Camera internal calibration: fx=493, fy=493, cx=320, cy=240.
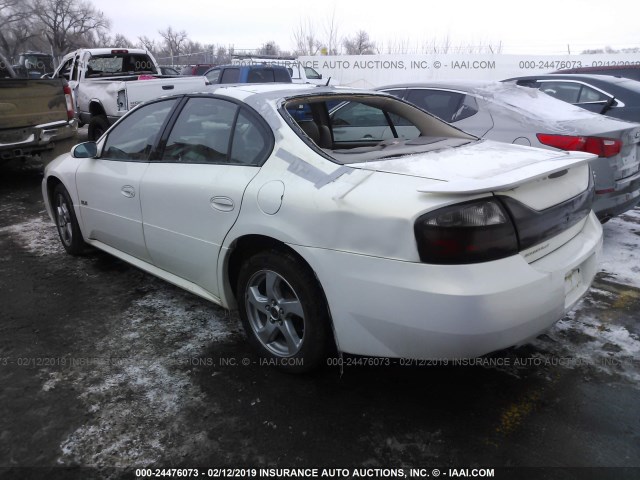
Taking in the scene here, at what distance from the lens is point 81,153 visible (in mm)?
4016

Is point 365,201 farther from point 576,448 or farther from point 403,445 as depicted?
point 576,448

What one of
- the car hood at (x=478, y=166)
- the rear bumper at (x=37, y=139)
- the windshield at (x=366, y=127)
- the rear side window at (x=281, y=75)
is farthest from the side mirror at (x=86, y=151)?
the rear side window at (x=281, y=75)

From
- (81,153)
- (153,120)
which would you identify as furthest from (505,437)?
(81,153)

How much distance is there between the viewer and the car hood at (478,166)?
2.13m

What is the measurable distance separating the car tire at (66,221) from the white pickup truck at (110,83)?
372 cm

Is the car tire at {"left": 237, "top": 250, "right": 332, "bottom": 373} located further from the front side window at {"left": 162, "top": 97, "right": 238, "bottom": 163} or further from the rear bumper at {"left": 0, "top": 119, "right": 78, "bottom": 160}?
the rear bumper at {"left": 0, "top": 119, "right": 78, "bottom": 160}

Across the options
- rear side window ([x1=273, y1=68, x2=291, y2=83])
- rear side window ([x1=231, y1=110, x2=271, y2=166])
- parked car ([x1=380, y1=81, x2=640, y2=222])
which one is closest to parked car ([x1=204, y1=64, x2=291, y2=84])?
rear side window ([x1=273, y1=68, x2=291, y2=83])

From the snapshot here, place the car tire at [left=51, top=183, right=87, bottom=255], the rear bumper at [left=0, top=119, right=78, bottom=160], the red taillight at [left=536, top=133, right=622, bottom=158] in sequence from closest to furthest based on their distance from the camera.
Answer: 1. the red taillight at [left=536, top=133, right=622, bottom=158]
2. the car tire at [left=51, top=183, right=87, bottom=255]
3. the rear bumper at [left=0, top=119, right=78, bottom=160]

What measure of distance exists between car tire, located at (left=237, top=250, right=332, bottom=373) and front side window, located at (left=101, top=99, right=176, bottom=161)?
4.52 feet

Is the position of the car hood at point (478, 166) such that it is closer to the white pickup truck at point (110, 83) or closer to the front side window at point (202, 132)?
the front side window at point (202, 132)

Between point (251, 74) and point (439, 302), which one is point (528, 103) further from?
point (251, 74)

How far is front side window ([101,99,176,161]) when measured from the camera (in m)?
3.56

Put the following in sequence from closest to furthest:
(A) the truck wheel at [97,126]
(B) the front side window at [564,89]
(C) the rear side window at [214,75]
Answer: (B) the front side window at [564,89] → (A) the truck wheel at [97,126] → (C) the rear side window at [214,75]

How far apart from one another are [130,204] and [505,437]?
2.84 metres
